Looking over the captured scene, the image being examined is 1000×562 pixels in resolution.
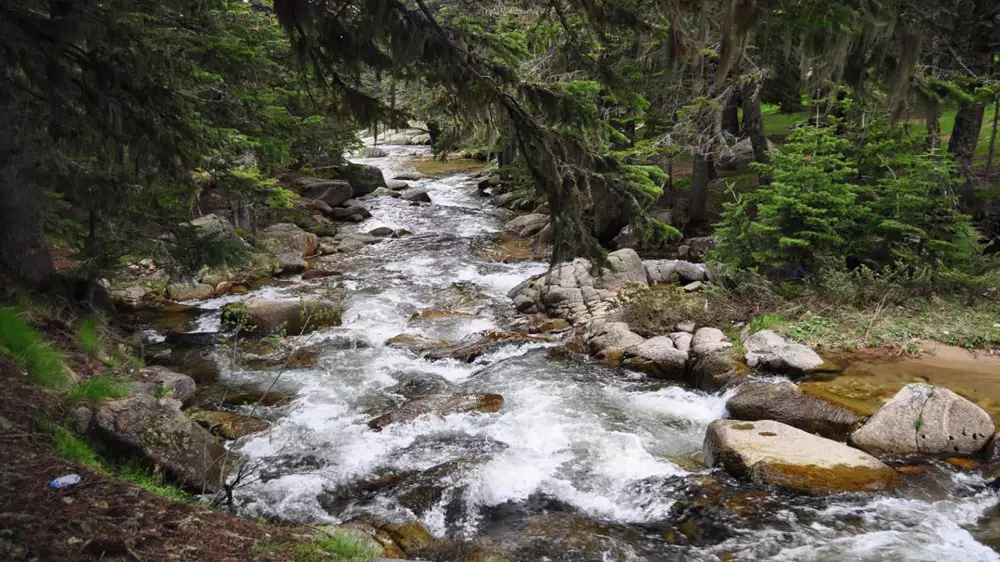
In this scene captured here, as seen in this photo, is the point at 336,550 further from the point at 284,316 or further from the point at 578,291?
the point at 578,291

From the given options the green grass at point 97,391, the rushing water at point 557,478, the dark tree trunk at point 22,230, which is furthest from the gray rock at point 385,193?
the green grass at point 97,391

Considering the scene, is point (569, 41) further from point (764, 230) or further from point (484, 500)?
point (764, 230)

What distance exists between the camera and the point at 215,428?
8.38 meters

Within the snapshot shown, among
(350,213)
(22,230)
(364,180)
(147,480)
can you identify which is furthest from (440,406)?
(364,180)

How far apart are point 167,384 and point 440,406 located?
369cm

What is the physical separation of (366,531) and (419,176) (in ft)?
101

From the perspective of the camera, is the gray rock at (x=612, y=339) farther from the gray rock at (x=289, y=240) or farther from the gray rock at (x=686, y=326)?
the gray rock at (x=289, y=240)

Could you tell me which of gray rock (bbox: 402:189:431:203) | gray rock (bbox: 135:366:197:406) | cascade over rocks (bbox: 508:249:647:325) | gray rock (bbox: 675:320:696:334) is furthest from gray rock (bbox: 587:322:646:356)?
gray rock (bbox: 402:189:431:203)

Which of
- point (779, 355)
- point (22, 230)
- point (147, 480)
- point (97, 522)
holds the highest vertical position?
point (22, 230)

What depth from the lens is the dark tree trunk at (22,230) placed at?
941 cm

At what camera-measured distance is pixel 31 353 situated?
6922mm

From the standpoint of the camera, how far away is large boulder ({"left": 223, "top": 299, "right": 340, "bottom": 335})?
12.9 metres

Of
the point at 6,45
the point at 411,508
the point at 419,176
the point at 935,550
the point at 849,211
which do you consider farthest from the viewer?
the point at 419,176

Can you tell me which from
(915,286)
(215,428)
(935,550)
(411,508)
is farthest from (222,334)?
(915,286)
